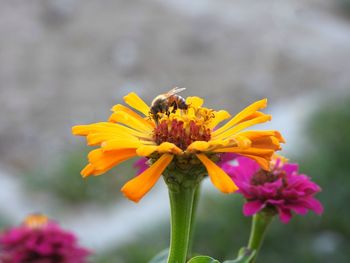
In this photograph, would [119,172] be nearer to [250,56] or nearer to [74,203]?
[74,203]

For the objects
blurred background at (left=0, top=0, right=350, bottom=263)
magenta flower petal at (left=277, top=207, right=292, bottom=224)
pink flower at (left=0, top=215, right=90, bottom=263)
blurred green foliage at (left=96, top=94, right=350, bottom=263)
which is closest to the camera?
magenta flower petal at (left=277, top=207, right=292, bottom=224)

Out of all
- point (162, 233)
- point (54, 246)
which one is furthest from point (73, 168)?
point (54, 246)

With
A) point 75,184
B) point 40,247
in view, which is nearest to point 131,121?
point 40,247

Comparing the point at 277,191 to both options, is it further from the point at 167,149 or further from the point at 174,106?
the point at 167,149

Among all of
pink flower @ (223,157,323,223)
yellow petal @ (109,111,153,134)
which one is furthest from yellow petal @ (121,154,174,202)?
pink flower @ (223,157,323,223)

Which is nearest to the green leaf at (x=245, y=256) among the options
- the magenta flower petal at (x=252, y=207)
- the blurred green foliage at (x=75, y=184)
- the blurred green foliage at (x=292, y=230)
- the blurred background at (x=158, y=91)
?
the magenta flower petal at (x=252, y=207)

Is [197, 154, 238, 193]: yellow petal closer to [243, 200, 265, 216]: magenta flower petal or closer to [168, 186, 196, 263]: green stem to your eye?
[168, 186, 196, 263]: green stem

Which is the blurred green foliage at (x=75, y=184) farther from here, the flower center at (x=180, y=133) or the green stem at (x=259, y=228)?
the flower center at (x=180, y=133)
